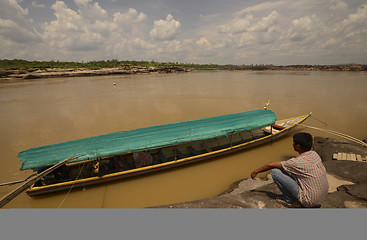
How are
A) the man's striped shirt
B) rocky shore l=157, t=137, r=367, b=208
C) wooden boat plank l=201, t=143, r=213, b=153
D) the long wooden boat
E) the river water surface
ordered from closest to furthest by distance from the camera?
the man's striped shirt < rocky shore l=157, t=137, r=367, b=208 < the long wooden boat < the river water surface < wooden boat plank l=201, t=143, r=213, b=153

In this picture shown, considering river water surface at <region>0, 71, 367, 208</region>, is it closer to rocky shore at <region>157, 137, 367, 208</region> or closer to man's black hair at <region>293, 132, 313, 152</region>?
rocky shore at <region>157, 137, 367, 208</region>

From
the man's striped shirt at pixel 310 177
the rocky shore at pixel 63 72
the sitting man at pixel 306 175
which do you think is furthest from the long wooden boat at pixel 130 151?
the rocky shore at pixel 63 72

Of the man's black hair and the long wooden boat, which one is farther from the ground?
the man's black hair

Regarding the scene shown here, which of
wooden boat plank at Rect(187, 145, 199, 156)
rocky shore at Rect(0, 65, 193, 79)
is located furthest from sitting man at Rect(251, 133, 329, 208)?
rocky shore at Rect(0, 65, 193, 79)

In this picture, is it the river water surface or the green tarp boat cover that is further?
the river water surface

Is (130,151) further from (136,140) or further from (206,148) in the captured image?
(206,148)

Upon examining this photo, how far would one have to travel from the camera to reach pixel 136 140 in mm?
6379

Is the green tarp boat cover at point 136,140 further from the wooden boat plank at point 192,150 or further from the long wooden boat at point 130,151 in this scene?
the wooden boat plank at point 192,150

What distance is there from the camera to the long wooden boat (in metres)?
5.70

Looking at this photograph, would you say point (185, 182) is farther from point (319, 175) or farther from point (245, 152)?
point (319, 175)

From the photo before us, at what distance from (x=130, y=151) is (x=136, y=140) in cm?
51

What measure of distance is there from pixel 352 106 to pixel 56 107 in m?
31.6

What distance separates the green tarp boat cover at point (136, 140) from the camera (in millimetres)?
5574

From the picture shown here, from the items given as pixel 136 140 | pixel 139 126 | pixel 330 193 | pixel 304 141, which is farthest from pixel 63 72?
pixel 330 193
